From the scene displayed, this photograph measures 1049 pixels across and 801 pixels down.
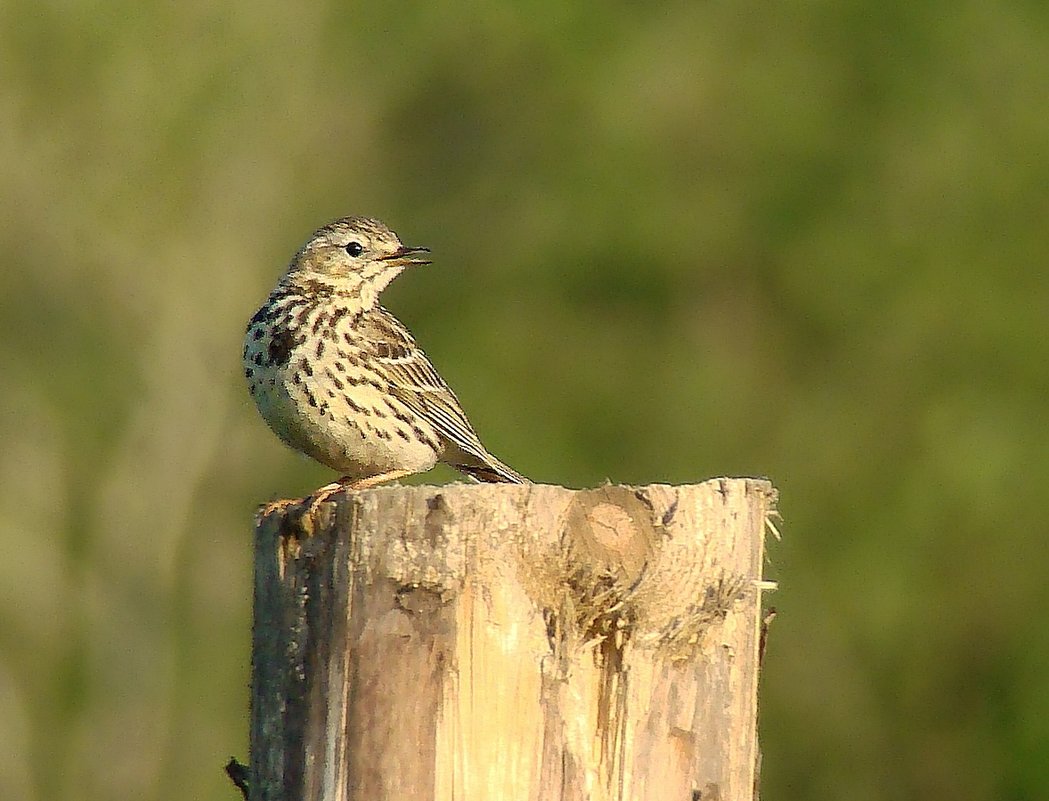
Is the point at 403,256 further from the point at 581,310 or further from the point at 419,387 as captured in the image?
the point at 581,310

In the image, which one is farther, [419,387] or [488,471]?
[488,471]

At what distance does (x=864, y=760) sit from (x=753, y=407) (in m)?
3.95

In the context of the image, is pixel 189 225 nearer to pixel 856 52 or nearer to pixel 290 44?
pixel 290 44

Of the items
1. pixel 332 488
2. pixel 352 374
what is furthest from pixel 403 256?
pixel 332 488

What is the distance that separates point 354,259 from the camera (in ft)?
30.7

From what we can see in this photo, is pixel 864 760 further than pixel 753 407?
No

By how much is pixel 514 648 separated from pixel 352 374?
3850 mm

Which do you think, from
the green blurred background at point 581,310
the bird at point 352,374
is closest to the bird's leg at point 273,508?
the bird at point 352,374

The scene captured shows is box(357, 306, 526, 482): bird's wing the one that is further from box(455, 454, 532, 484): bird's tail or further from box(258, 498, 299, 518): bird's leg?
box(258, 498, 299, 518): bird's leg

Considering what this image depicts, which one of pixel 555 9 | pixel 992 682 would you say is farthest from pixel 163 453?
pixel 992 682

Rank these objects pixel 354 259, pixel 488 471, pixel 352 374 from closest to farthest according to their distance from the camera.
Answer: pixel 352 374
pixel 488 471
pixel 354 259

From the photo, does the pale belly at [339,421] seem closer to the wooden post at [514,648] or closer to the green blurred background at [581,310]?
the wooden post at [514,648]

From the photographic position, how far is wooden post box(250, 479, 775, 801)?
489 centimetres

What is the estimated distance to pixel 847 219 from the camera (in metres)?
21.9
